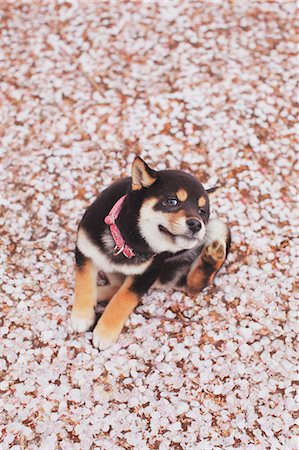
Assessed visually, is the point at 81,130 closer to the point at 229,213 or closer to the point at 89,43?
the point at 89,43

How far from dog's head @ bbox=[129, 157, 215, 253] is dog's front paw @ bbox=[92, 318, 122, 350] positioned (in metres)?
0.95

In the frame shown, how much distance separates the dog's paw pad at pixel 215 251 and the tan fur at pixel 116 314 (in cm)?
65

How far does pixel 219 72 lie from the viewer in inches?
251


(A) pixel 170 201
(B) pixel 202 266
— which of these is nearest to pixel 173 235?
(A) pixel 170 201

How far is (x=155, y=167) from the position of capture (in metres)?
5.61

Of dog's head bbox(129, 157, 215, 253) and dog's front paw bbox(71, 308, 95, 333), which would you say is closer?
dog's head bbox(129, 157, 215, 253)

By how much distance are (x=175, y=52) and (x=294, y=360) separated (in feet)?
12.4

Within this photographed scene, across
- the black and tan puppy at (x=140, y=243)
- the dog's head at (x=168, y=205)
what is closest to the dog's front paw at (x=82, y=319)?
the black and tan puppy at (x=140, y=243)

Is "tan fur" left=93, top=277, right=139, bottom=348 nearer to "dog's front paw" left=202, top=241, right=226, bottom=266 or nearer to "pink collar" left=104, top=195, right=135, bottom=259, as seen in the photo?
"pink collar" left=104, top=195, right=135, bottom=259

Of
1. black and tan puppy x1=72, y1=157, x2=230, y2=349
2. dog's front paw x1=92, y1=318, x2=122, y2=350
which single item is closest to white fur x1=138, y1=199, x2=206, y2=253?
black and tan puppy x1=72, y1=157, x2=230, y2=349

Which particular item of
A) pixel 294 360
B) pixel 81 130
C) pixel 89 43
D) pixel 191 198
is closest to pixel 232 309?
pixel 294 360

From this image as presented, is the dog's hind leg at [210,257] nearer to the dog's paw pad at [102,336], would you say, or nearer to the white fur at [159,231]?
the white fur at [159,231]

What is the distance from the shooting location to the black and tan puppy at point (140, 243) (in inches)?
149

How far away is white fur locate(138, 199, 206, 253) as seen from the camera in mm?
3723
